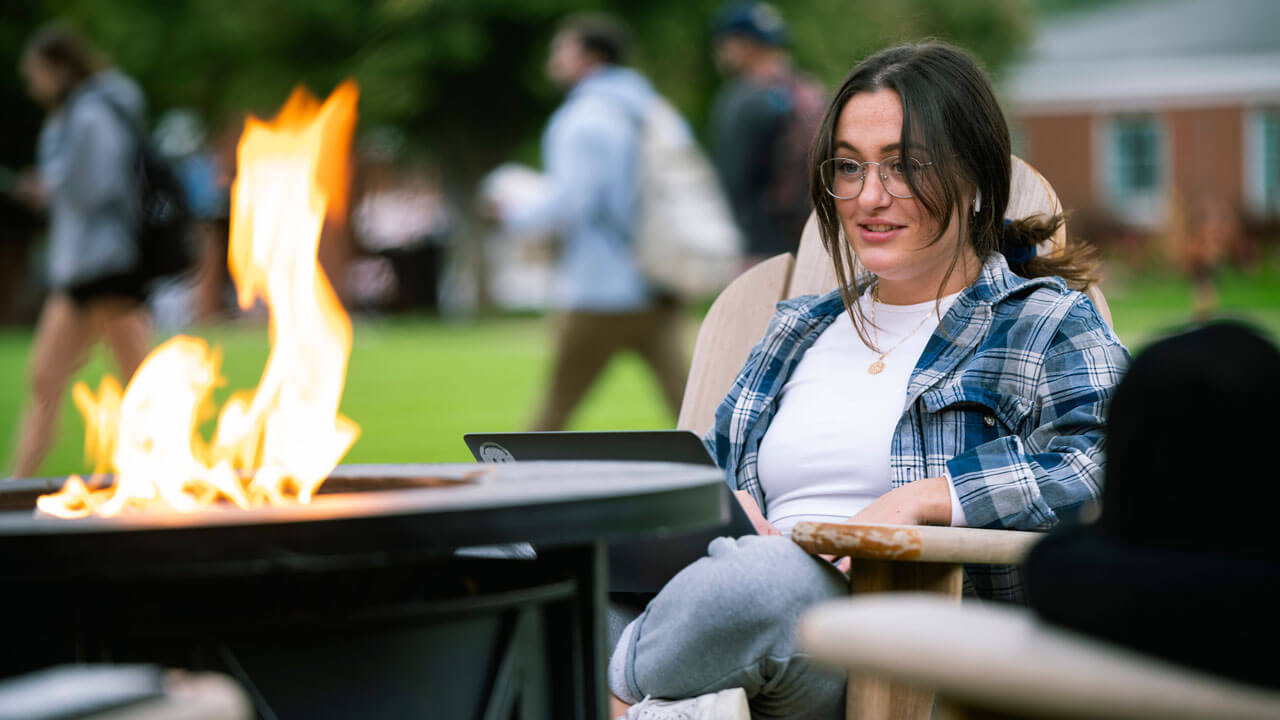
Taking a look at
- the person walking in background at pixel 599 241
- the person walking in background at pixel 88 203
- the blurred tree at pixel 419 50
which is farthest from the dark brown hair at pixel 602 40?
the blurred tree at pixel 419 50

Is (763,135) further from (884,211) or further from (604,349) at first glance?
(884,211)

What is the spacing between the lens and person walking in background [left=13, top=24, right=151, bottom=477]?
6.83 metres

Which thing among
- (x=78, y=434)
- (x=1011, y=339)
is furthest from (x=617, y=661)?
(x=78, y=434)

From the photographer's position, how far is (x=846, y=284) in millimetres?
2744

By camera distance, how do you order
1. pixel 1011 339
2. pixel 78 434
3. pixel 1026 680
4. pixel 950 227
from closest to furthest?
pixel 1026 680 → pixel 1011 339 → pixel 950 227 → pixel 78 434

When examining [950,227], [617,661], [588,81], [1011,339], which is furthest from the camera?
[588,81]

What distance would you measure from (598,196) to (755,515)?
416 centimetres

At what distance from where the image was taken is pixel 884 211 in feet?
8.35

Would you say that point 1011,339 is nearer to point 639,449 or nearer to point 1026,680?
point 639,449

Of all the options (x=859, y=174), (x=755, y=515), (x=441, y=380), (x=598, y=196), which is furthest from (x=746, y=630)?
(x=441, y=380)

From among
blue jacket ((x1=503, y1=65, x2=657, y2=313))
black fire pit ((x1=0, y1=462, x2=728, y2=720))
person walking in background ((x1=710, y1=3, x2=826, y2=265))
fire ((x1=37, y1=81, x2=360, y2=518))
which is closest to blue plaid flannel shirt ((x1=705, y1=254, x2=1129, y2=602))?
black fire pit ((x1=0, y1=462, x2=728, y2=720))

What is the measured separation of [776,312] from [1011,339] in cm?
61

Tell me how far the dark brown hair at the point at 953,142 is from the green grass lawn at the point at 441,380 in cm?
28

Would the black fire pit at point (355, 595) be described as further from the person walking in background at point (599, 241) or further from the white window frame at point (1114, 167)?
the white window frame at point (1114, 167)
